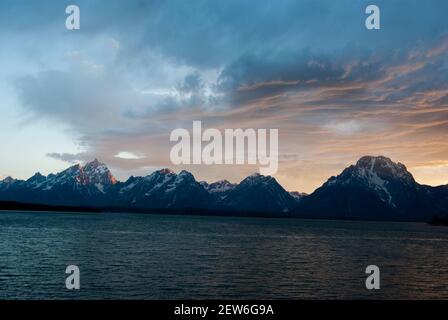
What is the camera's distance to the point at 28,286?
54812 mm
